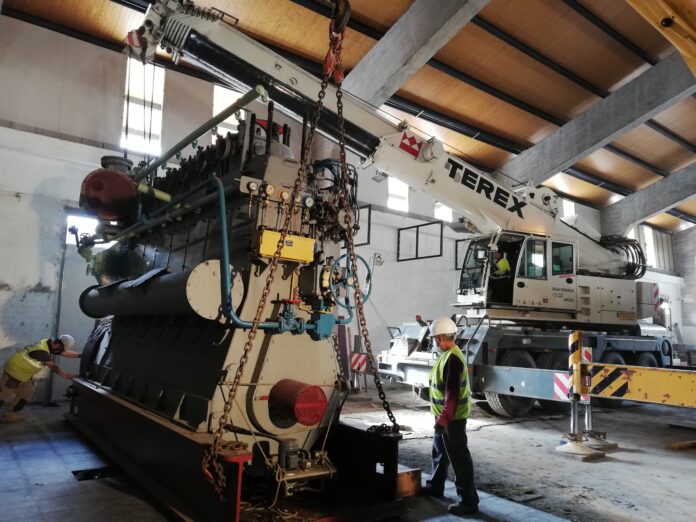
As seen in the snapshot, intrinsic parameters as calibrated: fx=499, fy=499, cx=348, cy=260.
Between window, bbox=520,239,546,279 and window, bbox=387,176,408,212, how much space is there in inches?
199

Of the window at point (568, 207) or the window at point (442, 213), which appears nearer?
the window at point (442, 213)

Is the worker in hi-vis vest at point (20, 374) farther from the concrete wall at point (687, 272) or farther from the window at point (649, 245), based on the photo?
the concrete wall at point (687, 272)

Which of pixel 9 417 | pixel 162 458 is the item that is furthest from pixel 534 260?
pixel 9 417

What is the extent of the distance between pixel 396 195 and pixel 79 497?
33.9 ft

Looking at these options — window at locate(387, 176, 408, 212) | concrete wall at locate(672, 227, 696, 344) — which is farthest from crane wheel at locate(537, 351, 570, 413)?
concrete wall at locate(672, 227, 696, 344)

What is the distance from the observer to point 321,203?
3865mm

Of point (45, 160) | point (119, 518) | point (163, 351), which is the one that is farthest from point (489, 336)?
point (45, 160)

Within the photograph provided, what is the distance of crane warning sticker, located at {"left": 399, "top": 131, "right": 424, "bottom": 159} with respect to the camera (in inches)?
282

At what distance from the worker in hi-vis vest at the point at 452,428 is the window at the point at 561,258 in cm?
508

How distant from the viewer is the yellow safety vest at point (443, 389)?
3.76 meters

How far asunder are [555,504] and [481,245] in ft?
16.7

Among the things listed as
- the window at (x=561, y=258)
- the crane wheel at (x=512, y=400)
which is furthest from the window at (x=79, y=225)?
the window at (x=561, y=258)

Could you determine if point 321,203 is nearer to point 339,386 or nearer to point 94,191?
point 339,386

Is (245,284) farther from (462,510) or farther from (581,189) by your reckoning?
(581,189)
